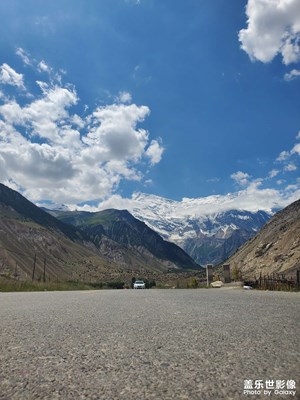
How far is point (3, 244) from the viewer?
452ft

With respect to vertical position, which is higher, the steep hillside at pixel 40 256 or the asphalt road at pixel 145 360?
the steep hillside at pixel 40 256

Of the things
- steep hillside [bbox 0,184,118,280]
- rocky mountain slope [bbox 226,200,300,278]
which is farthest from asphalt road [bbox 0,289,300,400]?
steep hillside [bbox 0,184,118,280]

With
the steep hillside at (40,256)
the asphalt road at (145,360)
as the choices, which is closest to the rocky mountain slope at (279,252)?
the asphalt road at (145,360)

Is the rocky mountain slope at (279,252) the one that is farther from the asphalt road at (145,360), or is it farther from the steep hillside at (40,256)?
the steep hillside at (40,256)

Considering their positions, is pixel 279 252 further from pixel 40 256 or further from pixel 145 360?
pixel 40 256

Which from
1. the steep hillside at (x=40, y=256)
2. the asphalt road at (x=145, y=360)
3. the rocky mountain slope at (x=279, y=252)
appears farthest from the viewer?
the steep hillside at (x=40, y=256)

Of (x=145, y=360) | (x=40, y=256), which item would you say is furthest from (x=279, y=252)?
(x=40, y=256)

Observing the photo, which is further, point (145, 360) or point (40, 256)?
point (40, 256)

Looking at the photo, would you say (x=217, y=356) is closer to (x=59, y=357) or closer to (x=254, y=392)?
(x=254, y=392)

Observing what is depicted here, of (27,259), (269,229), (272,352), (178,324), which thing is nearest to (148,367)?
(272,352)

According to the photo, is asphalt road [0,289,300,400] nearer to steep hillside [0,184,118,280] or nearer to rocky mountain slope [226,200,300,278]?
rocky mountain slope [226,200,300,278]

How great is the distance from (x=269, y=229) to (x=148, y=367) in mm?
124025

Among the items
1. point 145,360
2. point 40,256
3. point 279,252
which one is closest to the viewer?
point 145,360

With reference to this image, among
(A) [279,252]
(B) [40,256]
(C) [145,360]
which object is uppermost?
(B) [40,256]
